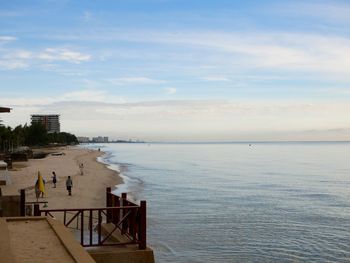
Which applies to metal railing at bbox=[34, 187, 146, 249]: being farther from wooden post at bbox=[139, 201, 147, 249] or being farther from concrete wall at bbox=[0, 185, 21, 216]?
concrete wall at bbox=[0, 185, 21, 216]

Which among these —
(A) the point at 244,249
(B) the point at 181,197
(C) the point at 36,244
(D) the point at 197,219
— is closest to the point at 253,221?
(D) the point at 197,219

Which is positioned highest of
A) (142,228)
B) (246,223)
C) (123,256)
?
(142,228)

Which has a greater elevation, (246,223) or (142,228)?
(142,228)

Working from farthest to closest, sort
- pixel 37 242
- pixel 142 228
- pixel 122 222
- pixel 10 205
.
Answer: pixel 10 205 < pixel 122 222 < pixel 142 228 < pixel 37 242

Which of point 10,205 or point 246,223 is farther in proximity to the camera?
point 246,223

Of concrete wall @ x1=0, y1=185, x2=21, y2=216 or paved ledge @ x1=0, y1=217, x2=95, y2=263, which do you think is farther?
concrete wall @ x1=0, y1=185, x2=21, y2=216

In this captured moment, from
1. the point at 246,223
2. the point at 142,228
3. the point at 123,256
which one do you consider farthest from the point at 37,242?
the point at 246,223

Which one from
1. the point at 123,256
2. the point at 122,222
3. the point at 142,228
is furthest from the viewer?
the point at 122,222

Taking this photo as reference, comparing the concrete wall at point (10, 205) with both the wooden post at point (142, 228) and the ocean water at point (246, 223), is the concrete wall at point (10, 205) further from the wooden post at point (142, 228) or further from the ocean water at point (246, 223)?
the ocean water at point (246, 223)

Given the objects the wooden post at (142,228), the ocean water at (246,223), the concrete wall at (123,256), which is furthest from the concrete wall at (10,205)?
the ocean water at (246,223)

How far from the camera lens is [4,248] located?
9062 millimetres

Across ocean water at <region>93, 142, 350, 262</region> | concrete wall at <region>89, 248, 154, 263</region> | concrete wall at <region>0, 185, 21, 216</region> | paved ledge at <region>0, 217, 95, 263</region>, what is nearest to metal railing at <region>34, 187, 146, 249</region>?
concrete wall at <region>89, 248, 154, 263</region>

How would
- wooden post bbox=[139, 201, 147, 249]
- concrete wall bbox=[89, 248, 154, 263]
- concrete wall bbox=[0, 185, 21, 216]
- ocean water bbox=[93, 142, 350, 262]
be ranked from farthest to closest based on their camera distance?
1. ocean water bbox=[93, 142, 350, 262]
2. concrete wall bbox=[0, 185, 21, 216]
3. wooden post bbox=[139, 201, 147, 249]
4. concrete wall bbox=[89, 248, 154, 263]

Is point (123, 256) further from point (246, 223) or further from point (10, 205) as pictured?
point (246, 223)
